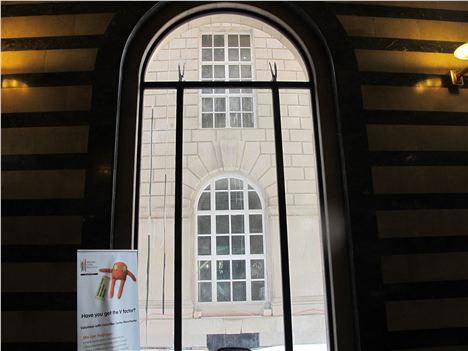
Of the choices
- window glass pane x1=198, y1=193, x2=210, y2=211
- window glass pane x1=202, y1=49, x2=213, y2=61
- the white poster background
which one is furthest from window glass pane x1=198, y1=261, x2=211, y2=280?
window glass pane x1=202, y1=49, x2=213, y2=61

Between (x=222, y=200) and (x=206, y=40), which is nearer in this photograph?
(x=222, y=200)

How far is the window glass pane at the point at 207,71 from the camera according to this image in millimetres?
6855

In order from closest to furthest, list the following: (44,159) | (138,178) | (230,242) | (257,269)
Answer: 1. (44,159)
2. (138,178)
3. (257,269)
4. (230,242)

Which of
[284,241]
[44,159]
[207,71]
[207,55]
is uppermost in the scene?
[207,55]

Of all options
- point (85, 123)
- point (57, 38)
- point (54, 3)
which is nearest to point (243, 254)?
point (85, 123)

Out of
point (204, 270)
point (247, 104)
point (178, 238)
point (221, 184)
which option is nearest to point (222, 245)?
point (204, 270)

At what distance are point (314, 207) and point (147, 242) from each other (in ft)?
8.57

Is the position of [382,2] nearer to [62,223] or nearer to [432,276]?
[432,276]

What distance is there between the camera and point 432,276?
3.84 m

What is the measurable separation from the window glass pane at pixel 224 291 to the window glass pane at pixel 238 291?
0.08 m

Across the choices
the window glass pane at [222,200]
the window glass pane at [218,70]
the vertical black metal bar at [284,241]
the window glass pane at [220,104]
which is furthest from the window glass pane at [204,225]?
the window glass pane at [218,70]

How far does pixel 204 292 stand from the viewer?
18.0 ft

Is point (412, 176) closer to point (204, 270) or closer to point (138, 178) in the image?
point (138, 178)

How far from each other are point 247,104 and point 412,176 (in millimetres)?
3441
